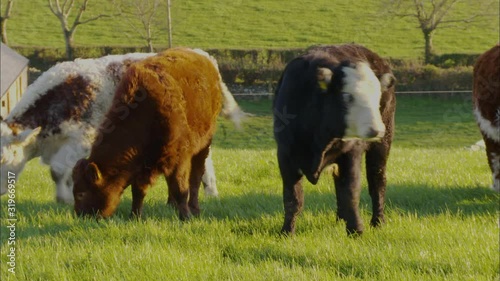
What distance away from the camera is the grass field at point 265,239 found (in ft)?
16.2

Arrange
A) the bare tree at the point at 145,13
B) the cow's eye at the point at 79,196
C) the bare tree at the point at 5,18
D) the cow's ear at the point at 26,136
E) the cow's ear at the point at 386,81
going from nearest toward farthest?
the cow's ear at the point at 386,81 → the cow's eye at the point at 79,196 → the cow's ear at the point at 26,136 → the bare tree at the point at 145,13 → the bare tree at the point at 5,18

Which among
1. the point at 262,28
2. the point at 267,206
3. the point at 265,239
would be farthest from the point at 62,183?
the point at 262,28

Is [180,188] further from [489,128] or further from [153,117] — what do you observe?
[489,128]

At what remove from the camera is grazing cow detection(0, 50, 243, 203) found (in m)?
8.68

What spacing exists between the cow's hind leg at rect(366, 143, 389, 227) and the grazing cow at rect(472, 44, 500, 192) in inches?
69.1

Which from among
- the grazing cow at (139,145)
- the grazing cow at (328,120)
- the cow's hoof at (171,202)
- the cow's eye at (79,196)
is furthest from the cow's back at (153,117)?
the grazing cow at (328,120)

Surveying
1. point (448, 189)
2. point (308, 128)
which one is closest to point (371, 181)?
point (308, 128)

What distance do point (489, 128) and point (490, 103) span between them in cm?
30

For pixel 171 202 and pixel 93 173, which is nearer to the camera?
pixel 93 173

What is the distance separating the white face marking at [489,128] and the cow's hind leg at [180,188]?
361 cm

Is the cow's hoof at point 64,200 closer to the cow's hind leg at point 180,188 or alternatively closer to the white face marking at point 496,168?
the cow's hind leg at point 180,188

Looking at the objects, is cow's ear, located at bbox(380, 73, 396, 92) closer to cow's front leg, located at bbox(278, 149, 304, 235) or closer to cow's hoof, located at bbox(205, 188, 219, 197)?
cow's front leg, located at bbox(278, 149, 304, 235)

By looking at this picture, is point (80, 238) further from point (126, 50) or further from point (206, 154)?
point (126, 50)

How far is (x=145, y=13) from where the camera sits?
19.8 metres
